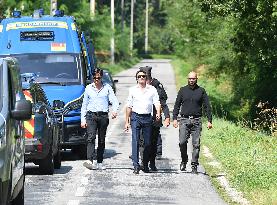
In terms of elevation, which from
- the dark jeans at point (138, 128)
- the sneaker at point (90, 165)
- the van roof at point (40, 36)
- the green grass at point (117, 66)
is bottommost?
the green grass at point (117, 66)

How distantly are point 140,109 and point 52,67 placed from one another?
4.31m

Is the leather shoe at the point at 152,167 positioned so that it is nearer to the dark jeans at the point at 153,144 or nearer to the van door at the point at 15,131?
the dark jeans at the point at 153,144

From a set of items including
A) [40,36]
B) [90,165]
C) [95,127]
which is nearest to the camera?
[95,127]

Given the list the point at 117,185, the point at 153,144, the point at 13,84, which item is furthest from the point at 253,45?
the point at 13,84

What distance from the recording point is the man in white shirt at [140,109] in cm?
1727

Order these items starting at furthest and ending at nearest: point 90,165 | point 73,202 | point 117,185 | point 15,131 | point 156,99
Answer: point 90,165, point 156,99, point 117,185, point 73,202, point 15,131

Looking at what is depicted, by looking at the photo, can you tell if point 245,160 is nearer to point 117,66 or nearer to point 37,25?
point 37,25

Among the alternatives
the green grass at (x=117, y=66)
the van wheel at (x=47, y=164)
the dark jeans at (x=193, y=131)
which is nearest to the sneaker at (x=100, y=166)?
the van wheel at (x=47, y=164)

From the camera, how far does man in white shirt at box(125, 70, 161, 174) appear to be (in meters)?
17.3

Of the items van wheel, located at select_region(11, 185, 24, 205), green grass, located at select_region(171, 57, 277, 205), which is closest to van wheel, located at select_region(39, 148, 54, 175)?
green grass, located at select_region(171, 57, 277, 205)

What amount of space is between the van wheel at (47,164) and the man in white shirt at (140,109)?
1.45 meters

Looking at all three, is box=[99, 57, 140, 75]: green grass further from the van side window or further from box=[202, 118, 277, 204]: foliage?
the van side window

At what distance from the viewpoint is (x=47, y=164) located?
55.4ft

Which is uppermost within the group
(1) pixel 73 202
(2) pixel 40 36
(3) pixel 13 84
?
(3) pixel 13 84
